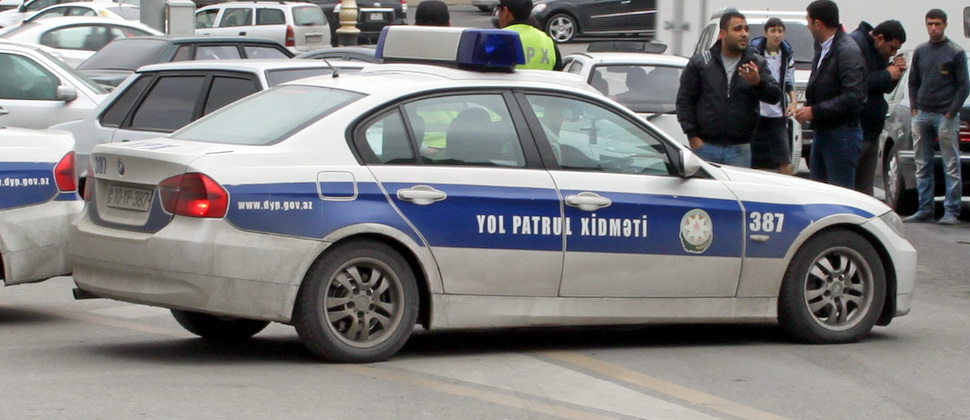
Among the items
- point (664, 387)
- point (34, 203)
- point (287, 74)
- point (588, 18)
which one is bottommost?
point (588, 18)

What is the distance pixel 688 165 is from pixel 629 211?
396 mm

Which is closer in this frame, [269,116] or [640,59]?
[269,116]

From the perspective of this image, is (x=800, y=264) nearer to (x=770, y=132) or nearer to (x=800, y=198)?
(x=800, y=198)

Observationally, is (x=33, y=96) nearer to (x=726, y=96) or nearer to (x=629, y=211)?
(x=726, y=96)

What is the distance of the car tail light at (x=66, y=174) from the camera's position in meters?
8.36

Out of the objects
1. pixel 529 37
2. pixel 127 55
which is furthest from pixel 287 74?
pixel 127 55

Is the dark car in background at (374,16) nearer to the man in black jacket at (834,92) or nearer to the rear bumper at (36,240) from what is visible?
the man in black jacket at (834,92)

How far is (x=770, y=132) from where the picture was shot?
10953mm

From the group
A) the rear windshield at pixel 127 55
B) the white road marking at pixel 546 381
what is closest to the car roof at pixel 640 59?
the rear windshield at pixel 127 55

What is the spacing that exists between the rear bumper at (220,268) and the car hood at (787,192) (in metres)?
2.19

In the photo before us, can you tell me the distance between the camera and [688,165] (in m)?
7.56

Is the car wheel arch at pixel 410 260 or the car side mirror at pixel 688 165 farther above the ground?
the car side mirror at pixel 688 165

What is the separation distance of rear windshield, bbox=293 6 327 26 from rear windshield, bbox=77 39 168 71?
53.6ft

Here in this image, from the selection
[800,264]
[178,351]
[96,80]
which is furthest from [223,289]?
[96,80]
